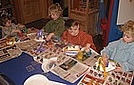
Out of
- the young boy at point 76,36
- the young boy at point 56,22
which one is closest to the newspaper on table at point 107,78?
the young boy at point 76,36

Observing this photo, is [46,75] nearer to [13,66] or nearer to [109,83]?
[13,66]

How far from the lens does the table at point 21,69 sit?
1.25 metres

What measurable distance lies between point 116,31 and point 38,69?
1.68 meters

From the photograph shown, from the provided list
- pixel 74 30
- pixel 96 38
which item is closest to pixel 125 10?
pixel 96 38

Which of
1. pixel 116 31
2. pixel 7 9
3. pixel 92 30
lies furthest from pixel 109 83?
pixel 7 9

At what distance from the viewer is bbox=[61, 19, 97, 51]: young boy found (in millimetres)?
1742

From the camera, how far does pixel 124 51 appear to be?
1.46 metres

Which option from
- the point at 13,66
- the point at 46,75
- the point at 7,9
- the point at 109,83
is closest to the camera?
the point at 109,83

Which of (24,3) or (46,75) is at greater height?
(24,3)

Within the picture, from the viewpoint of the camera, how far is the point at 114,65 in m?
1.32

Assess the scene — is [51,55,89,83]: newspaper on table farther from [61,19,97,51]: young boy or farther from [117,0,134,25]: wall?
[117,0,134,25]: wall

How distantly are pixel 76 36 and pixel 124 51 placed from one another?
569 mm

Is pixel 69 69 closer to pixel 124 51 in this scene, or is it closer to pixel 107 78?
pixel 107 78

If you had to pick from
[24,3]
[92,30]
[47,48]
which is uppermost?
[24,3]
